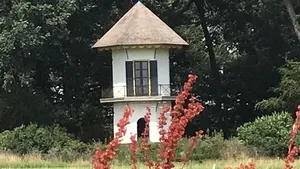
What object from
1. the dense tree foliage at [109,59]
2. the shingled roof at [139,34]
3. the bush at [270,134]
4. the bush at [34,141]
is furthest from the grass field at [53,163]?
the shingled roof at [139,34]

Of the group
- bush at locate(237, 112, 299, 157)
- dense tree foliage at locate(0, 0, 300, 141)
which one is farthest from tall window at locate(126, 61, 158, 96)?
bush at locate(237, 112, 299, 157)

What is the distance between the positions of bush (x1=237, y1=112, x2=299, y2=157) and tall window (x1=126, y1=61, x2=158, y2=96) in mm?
6395

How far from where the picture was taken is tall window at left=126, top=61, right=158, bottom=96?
128 ft

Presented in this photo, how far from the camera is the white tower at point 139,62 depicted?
127ft

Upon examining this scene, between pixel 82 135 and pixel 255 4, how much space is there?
13.7m

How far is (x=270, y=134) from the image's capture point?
3344 centimetres

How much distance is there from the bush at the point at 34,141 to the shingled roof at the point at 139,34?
5.51 metres

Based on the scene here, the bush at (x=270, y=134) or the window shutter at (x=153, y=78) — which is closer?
the bush at (x=270, y=134)

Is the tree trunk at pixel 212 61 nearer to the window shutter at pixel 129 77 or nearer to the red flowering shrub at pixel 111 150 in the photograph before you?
the window shutter at pixel 129 77

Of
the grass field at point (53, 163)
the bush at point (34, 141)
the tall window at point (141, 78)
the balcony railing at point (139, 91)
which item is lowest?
the grass field at point (53, 163)

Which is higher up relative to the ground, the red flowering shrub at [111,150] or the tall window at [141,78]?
the tall window at [141,78]

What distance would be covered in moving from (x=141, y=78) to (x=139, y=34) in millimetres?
2316

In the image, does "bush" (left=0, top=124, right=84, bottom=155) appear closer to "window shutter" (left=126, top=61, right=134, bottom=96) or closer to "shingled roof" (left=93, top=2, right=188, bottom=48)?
"window shutter" (left=126, top=61, right=134, bottom=96)

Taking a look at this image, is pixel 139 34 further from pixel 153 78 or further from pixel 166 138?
pixel 166 138
